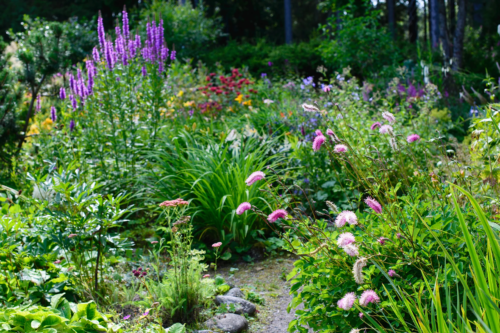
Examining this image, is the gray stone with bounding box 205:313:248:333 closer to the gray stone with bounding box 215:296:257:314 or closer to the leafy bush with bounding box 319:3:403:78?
the gray stone with bounding box 215:296:257:314

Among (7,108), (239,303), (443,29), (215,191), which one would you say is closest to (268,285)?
(239,303)

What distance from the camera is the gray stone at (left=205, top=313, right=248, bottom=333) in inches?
101

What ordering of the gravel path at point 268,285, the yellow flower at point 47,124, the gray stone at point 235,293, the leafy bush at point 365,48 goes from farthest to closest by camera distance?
the leafy bush at point 365,48 → the yellow flower at point 47,124 → the gray stone at point 235,293 → the gravel path at point 268,285

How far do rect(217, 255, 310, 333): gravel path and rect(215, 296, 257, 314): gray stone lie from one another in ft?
0.24

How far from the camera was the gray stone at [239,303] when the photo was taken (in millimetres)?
2797

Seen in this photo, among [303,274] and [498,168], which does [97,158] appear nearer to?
[303,274]

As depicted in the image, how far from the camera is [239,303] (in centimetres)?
282

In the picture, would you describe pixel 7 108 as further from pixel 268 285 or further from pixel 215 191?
pixel 268 285

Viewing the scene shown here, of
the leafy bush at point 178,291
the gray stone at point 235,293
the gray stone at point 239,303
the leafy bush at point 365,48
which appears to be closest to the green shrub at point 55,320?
the leafy bush at point 178,291

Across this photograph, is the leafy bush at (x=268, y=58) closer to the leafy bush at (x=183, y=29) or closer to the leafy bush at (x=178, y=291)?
the leafy bush at (x=183, y=29)

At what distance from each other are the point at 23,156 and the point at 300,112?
3361 mm

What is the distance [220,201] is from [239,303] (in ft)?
4.03

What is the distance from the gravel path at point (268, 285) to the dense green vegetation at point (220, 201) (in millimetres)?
137

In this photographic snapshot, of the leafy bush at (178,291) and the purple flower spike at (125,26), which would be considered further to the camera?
the purple flower spike at (125,26)
